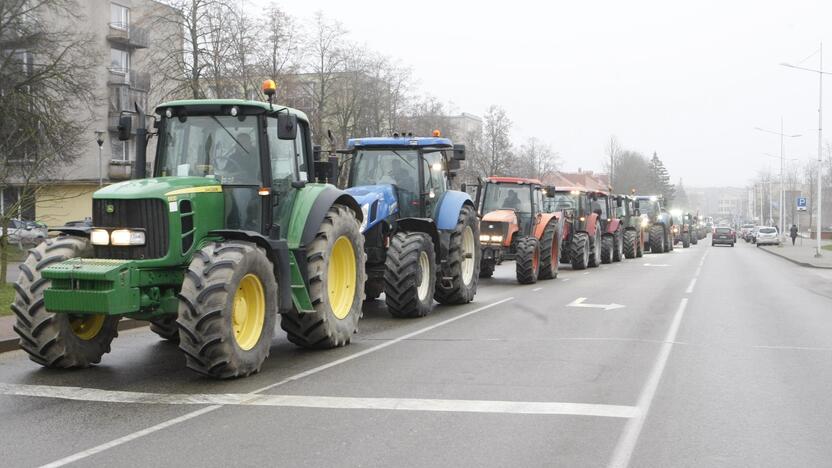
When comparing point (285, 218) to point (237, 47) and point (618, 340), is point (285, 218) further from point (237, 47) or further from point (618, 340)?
point (237, 47)

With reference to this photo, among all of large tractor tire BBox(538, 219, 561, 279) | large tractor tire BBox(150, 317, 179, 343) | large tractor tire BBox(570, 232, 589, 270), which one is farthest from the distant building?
large tractor tire BBox(150, 317, 179, 343)

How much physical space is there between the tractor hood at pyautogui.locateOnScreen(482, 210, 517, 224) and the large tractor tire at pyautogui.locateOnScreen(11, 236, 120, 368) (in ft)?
40.1

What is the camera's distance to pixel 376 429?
6055mm

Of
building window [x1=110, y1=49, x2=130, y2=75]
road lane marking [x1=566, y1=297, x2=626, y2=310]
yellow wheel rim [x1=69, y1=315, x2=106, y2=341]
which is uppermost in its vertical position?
building window [x1=110, y1=49, x2=130, y2=75]

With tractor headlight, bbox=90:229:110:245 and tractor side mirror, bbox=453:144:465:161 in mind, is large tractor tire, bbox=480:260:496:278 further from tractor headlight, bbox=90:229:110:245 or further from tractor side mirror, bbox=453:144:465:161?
tractor headlight, bbox=90:229:110:245

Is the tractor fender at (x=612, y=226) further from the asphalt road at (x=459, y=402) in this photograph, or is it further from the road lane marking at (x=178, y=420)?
the road lane marking at (x=178, y=420)

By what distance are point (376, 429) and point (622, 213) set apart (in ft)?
101

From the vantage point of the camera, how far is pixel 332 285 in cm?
1009

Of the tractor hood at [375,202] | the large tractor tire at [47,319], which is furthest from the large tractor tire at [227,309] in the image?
the tractor hood at [375,202]

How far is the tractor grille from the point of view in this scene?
25.1 ft

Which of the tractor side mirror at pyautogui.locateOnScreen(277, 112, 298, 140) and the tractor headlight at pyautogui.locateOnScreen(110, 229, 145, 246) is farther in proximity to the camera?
the tractor side mirror at pyautogui.locateOnScreen(277, 112, 298, 140)

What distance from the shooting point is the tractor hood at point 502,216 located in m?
19.3

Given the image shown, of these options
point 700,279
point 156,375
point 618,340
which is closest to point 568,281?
point 700,279

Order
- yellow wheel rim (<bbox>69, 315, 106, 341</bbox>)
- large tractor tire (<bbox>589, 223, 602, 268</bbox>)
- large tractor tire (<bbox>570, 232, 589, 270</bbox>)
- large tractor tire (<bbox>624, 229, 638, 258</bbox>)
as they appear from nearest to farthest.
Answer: yellow wheel rim (<bbox>69, 315, 106, 341</bbox>) < large tractor tire (<bbox>570, 232, 589, 270</bbox>) < large tractor tire (<bbox>589, 223, 602, 268</bbox>) < large tractor tire (<bbox>624, 229, 638, 258</bbox>)
